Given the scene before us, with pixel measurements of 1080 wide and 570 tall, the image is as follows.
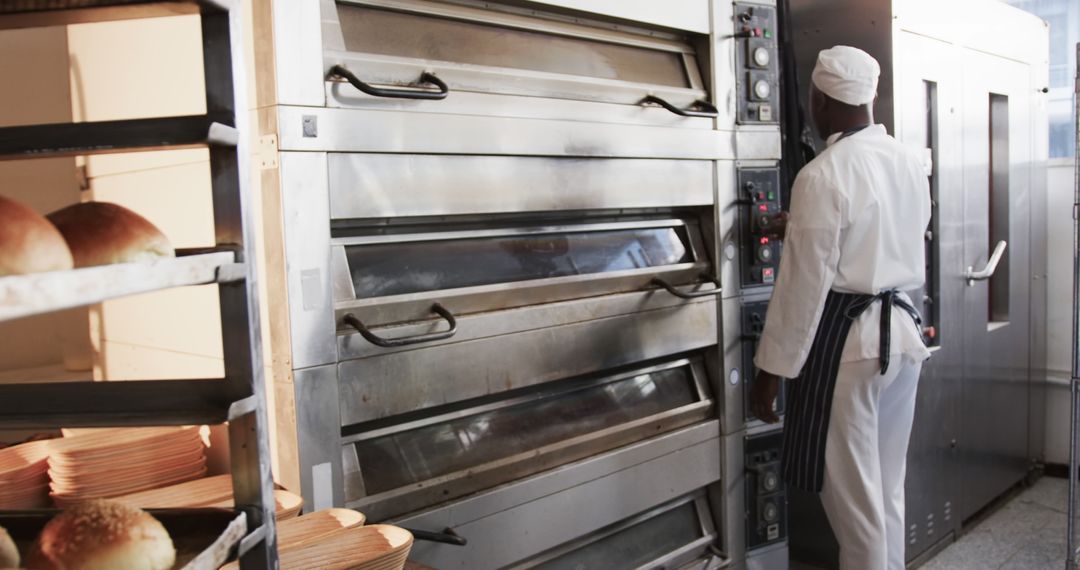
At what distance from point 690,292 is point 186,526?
1865 millimetres

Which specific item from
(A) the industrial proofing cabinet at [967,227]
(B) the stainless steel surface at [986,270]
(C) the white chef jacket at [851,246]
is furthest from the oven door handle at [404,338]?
(B) the stainless steel surface at [986,270]

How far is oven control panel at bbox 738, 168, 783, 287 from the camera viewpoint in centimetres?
289

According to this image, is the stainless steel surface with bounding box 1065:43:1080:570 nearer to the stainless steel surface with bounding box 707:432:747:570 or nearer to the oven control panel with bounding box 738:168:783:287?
the oven control panel with bounding box 738:168:783:287

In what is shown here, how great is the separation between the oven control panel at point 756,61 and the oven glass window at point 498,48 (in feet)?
0.69

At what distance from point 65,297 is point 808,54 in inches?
128

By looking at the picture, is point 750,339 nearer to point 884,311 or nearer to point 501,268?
point 884,311

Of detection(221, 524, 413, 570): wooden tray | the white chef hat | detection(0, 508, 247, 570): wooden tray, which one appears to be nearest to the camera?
detection(0, 508, 247, 570): wooden tray

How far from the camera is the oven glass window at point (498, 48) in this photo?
1.98m

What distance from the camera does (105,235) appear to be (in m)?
0.99

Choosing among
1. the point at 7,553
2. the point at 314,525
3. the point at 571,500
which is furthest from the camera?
the point at 571,500

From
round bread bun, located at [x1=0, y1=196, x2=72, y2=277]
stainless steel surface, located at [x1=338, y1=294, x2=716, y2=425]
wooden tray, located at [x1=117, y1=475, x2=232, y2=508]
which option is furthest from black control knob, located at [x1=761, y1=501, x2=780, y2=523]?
round bread bun, located at [x1=0, y1=196, x2=72, y2=277]

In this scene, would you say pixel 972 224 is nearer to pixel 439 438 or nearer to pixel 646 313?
pixel 646 313

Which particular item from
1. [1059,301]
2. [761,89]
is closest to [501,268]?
[761,89]

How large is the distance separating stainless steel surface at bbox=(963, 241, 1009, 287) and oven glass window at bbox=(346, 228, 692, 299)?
1.72m
